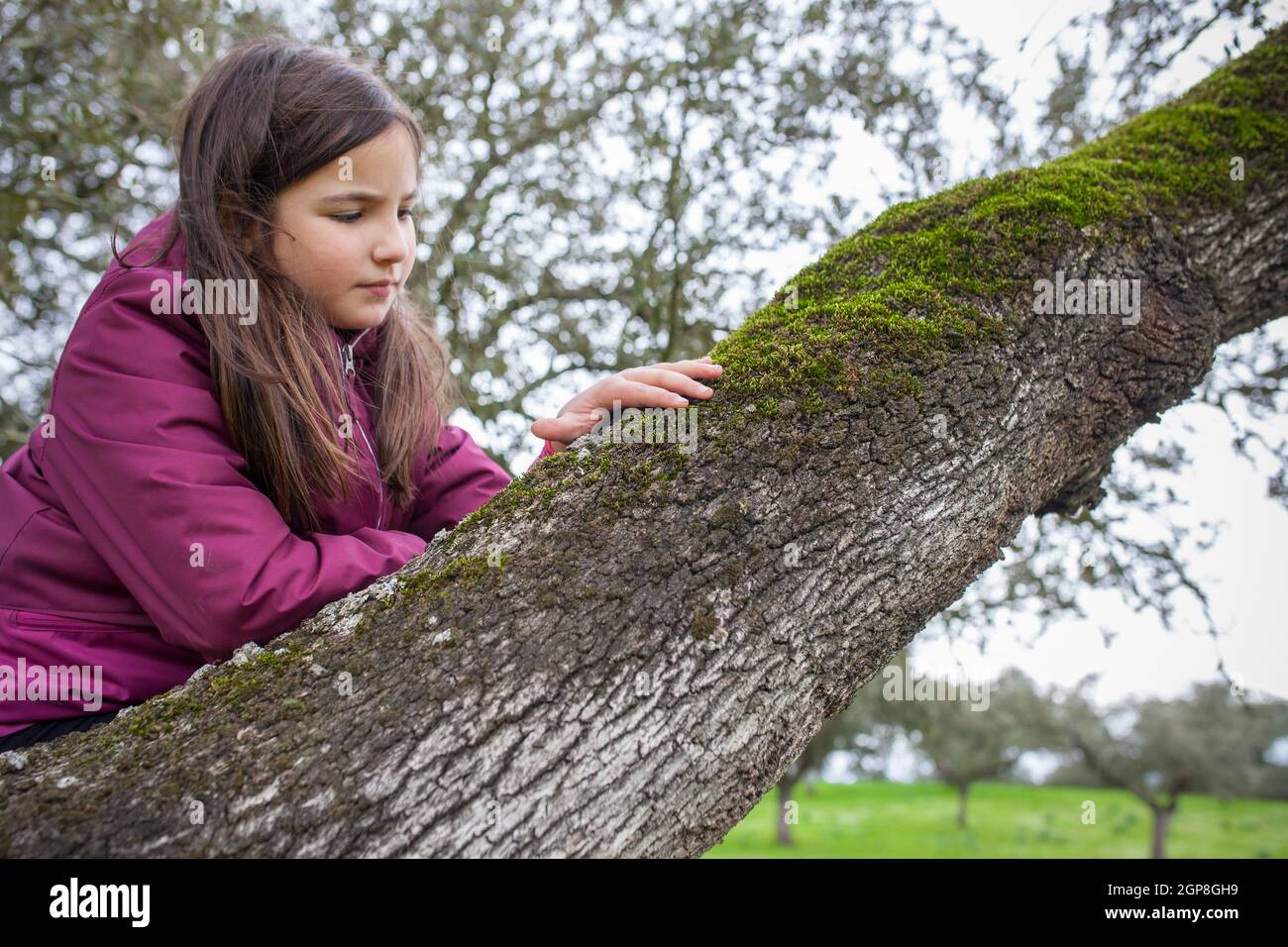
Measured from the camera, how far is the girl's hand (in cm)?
214

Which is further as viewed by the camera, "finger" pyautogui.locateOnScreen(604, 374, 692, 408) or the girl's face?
the girl's face

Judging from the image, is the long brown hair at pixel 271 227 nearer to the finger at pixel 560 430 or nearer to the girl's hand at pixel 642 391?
the finger at pixel 560 430

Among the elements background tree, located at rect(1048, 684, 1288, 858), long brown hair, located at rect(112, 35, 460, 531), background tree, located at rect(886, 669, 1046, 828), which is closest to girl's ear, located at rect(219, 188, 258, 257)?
long brown hair, located at rect(112, 35, 460, 531)

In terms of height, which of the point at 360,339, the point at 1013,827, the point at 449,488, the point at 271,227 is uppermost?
the point at 271,227

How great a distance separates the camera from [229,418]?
213 centimetres

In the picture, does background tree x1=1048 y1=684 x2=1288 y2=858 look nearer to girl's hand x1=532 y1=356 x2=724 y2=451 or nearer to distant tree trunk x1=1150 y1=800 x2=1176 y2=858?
distant tree trunk x1=1150 y1=800 x2=1176 y2=858

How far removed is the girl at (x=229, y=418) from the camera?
1.93 meters

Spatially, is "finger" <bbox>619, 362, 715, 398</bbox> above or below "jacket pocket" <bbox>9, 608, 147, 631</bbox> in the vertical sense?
above

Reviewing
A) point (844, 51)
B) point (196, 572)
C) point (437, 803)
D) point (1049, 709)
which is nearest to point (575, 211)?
point (844, 51)

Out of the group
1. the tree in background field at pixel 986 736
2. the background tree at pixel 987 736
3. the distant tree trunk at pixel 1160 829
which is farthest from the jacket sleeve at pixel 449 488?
the distant tree trunk at pixel 1160 829

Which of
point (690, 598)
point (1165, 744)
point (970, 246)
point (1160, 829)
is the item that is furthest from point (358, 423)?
point (1160, 829)

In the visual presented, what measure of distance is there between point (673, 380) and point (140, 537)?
1273 millimetres

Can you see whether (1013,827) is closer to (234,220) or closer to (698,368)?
(698,368)

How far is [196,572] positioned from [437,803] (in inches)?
29.8
